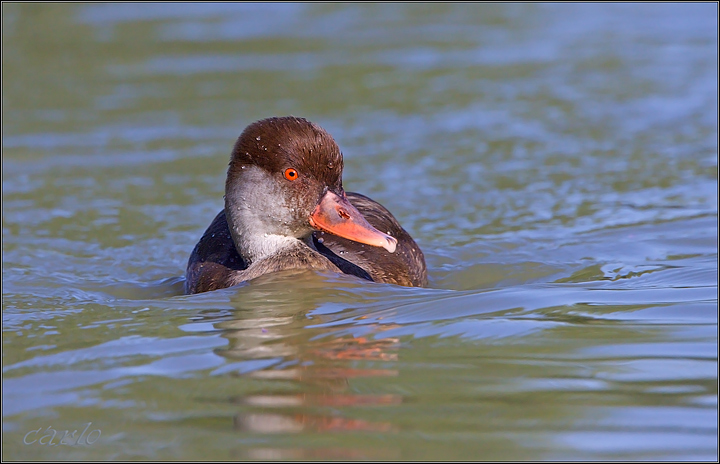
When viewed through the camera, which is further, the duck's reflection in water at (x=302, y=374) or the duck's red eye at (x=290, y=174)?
the duck's red eye at (x=290, y=174)

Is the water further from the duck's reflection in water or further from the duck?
the duck

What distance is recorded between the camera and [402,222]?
8.75 meters

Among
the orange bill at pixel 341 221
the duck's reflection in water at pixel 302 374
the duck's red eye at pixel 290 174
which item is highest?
the duck's red eye at pixel 290 174

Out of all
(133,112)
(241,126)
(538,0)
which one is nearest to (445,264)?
(241,126)

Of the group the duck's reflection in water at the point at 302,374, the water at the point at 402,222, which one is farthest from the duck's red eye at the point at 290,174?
the duck's reflection in water at the point at 302,374

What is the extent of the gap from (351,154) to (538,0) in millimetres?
6634

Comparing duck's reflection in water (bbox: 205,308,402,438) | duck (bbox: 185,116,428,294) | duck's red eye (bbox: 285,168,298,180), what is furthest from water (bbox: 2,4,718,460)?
duck's red eye (bbox: 285,168,298,180)

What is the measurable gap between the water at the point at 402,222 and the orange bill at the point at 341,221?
0.31 meters

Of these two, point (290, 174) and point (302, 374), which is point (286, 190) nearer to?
point (290, 174)

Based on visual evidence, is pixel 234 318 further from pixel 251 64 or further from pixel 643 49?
pixel 643 49

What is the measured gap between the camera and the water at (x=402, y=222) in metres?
3.83

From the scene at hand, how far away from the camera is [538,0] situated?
631 inches

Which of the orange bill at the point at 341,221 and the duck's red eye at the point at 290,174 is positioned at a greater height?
the duck's red eye at the point at 290,174

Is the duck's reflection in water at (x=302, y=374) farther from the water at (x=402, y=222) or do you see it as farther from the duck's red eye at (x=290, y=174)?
the duck's red eye at (x=290, y=174)
